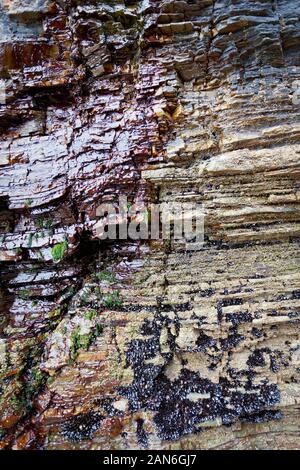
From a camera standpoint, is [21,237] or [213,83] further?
[21,237]

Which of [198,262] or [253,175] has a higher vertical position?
[253,175]

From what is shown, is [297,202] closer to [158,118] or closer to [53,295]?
[158,118]

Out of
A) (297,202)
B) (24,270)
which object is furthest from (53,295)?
(297,202)

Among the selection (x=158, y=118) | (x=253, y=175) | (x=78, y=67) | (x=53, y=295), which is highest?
(x=78, y=67)

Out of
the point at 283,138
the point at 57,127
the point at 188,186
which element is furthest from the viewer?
the point at 57,127

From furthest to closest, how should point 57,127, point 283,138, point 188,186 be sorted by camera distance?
1. point 57,127
2. point 188,186
3. point 283,138

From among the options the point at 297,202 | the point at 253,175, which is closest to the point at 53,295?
the point at 253,175
